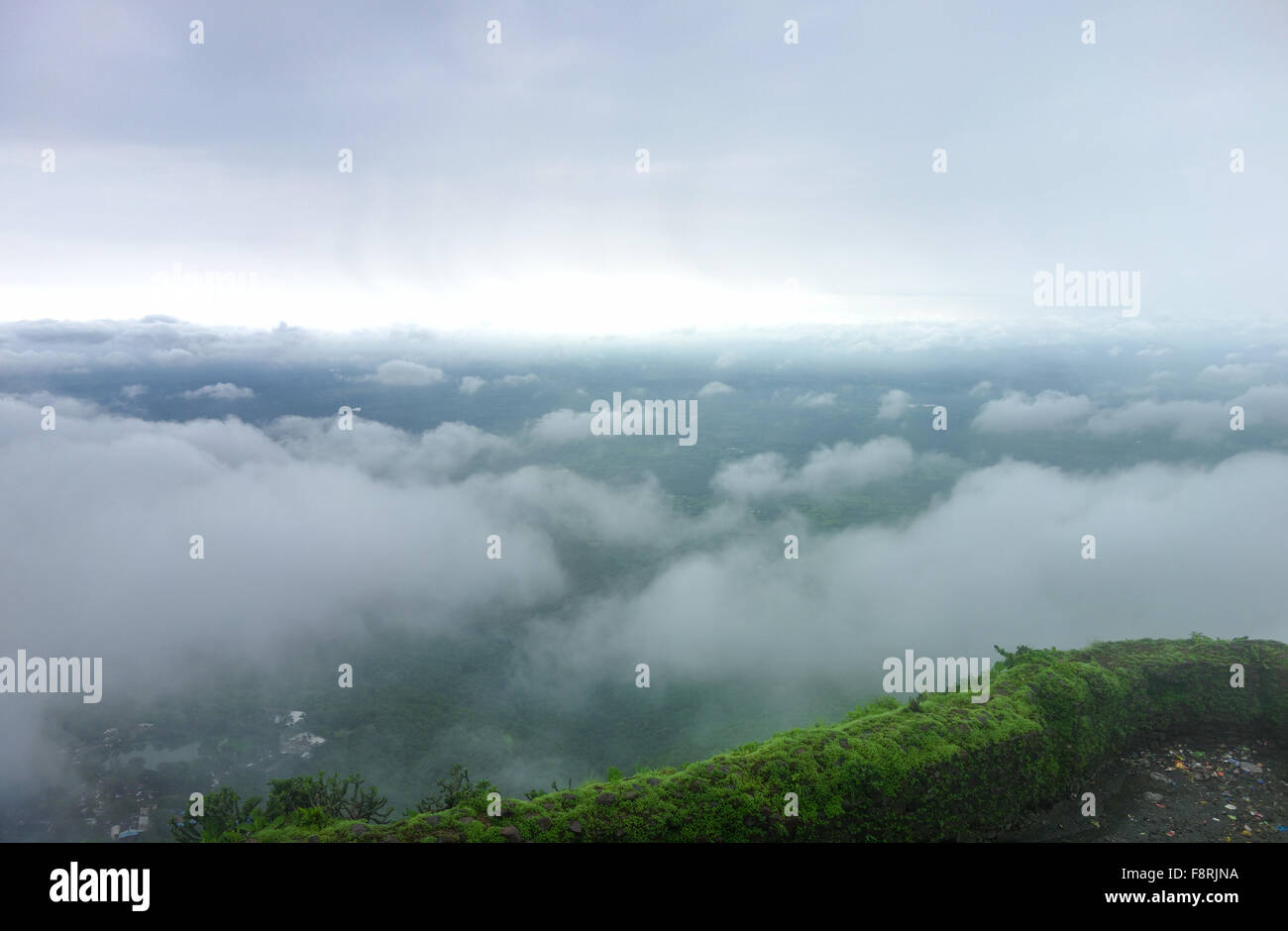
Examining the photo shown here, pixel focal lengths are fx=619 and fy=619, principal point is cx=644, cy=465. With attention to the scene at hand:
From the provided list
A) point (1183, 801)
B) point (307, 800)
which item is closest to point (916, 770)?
point (1183, 801)

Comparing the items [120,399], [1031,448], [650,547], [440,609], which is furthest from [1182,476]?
[120,399]

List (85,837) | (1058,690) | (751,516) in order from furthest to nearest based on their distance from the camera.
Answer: (751,516)
(85,837)
(1058,690)

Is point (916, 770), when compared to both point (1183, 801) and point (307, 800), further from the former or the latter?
point (307, 800)

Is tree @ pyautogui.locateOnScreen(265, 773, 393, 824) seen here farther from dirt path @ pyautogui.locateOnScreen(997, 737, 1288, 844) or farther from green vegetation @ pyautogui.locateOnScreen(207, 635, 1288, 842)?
dirt path @ pyautogui.locateOnScreen(997, 737, 1288, 844)

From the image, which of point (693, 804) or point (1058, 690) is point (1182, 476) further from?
point (693, 804)

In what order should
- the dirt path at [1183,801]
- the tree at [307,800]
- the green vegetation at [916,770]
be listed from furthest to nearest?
1. the tree at [307,800]
2. the dirt path at [1183,801]
3. the green vegetation at [916,770]

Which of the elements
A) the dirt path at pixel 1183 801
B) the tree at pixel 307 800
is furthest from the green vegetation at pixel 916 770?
the dirt path at pixel 1183 801

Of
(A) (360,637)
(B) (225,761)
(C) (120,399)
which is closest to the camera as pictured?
(B) (225,761)

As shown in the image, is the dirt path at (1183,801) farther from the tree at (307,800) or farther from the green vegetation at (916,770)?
the tree at (307,800)
